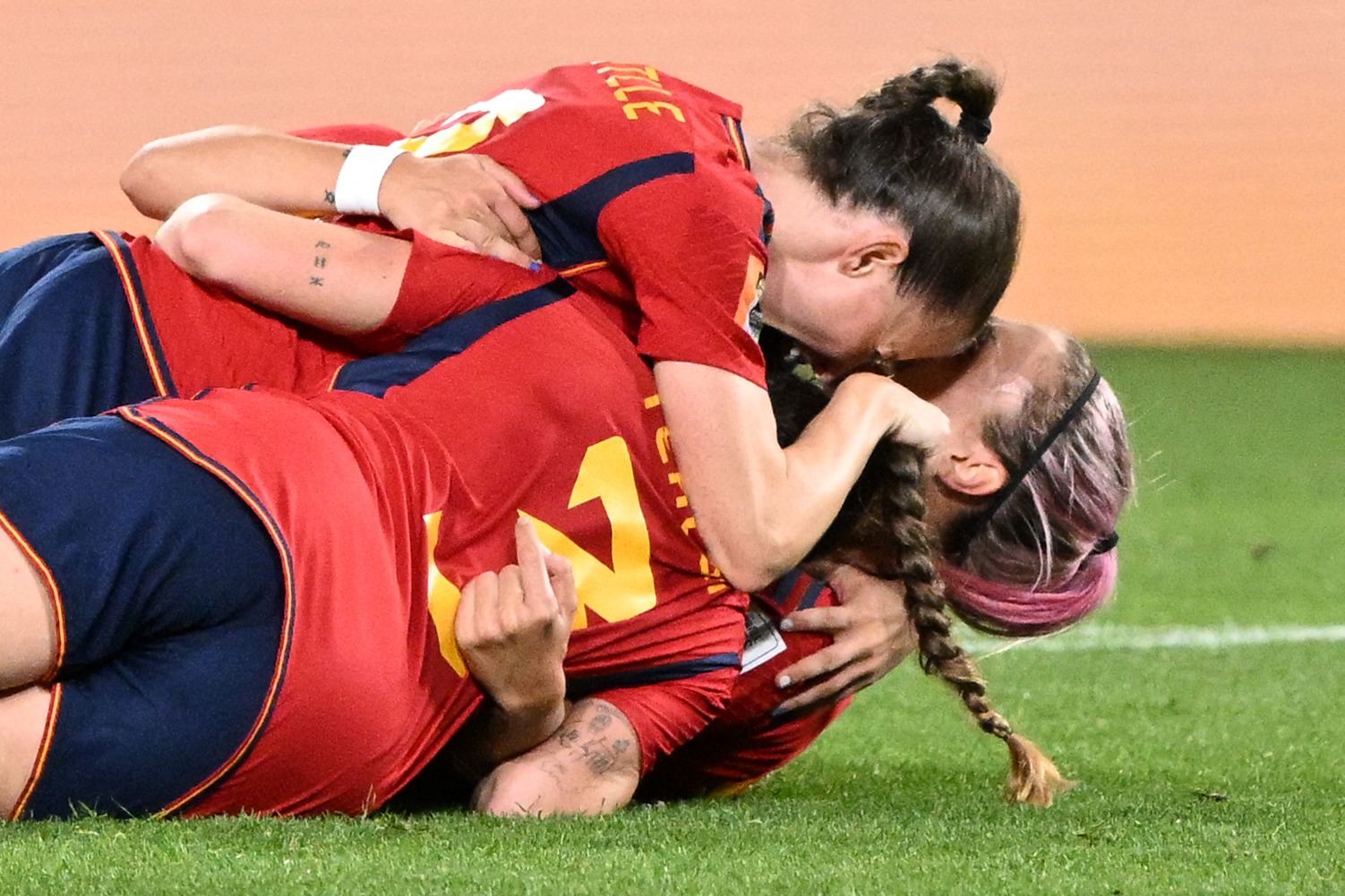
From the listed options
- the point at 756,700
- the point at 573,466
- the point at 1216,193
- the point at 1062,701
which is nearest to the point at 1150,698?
the point at 1062,701

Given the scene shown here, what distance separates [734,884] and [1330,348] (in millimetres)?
7793

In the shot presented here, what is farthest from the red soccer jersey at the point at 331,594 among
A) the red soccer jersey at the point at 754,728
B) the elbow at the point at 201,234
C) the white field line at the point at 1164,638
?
the white field line at the point at 1164,638

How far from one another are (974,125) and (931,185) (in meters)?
0.17

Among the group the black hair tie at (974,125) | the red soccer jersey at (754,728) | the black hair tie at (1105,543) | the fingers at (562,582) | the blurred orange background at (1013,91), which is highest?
the black hair tie at (974,125)

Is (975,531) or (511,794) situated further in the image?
(975,531)

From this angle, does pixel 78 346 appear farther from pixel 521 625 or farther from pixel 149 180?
pixel 521 625

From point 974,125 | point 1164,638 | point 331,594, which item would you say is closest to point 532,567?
point 331,594

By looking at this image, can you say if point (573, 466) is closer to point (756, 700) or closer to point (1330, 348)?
point (756, 700)

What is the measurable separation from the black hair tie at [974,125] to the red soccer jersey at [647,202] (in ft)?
0.97

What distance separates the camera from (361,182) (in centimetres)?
223

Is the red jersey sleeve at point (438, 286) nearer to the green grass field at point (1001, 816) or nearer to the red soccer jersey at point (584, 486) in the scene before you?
the red soccer jersey at point (584, 486)

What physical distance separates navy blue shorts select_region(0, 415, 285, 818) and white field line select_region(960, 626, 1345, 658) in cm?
194

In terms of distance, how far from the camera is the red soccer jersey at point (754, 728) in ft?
7.43

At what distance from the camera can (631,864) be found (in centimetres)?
163
